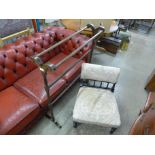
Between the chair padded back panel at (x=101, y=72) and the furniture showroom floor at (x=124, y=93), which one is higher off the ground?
the chair padded back panel at (x=101, y=72)

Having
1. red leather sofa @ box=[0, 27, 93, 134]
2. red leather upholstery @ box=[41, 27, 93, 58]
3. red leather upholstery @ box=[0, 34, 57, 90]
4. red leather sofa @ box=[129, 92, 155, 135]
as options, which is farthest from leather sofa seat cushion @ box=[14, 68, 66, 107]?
red leather sofa @ box=[129, 92, 155, 135]

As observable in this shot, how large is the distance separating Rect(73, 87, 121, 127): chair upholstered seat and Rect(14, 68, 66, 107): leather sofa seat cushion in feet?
1.23

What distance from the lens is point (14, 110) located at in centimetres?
151

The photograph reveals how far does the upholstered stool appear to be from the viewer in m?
1.46

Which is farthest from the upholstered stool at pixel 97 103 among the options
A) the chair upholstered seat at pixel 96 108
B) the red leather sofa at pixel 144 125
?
the red leather sofa at pixel 144 125

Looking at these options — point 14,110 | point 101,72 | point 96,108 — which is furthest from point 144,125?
point 14,110

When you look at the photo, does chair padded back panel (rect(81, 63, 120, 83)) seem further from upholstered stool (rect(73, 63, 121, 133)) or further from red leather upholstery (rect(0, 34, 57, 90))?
red leather upholstery (rect(0, 34, 57, 90))

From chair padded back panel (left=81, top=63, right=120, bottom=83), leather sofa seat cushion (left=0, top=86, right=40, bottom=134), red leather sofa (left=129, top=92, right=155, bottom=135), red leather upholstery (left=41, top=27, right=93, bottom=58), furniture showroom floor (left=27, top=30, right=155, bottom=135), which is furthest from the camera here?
red leather upholstery (left=41, top=27, right=93, bottom=58)

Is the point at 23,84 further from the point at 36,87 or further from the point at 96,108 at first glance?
the point at 96,108

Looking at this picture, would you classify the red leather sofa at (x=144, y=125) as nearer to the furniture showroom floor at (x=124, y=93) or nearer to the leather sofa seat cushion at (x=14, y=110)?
the furniture showroom floor at (x=124, y=93)

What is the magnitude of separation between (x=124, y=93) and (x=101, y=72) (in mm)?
1019

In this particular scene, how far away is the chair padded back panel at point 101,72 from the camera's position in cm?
167

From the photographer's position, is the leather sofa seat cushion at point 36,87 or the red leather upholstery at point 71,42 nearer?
the leather sofa seat cushion at point 36,87

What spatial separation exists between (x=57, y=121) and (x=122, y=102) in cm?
123
